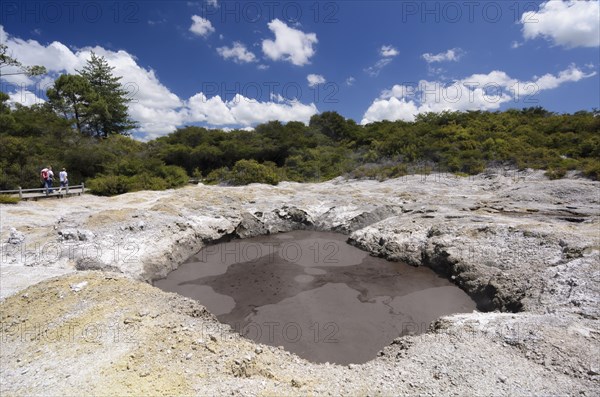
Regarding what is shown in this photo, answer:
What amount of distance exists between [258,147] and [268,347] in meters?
32.3

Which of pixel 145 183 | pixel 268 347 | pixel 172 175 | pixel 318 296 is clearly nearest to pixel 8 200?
pixel 145 183

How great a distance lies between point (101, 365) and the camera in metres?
5.59

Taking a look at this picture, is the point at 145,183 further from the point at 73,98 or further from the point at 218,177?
the point at 73,98

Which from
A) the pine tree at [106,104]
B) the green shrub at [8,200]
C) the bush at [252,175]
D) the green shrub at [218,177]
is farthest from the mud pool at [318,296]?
the pine tree at [106,104]

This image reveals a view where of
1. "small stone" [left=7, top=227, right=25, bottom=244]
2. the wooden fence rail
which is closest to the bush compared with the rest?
the wooden fence rail

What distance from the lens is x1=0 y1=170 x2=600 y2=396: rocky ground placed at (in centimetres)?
534

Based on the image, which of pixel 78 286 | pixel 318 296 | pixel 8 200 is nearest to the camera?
pixel 78 286

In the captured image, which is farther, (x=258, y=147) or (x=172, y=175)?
(x=258, y=147)

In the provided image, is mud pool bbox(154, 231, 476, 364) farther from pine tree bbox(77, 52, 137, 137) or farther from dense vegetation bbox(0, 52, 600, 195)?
pine tree bbox(77, 52, 137, 137)

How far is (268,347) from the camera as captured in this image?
6965mm

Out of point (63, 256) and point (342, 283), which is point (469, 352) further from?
point (63, 256)

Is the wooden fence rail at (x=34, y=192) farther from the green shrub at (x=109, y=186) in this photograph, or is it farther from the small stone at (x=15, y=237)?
the small stone at (x=15, y=237)

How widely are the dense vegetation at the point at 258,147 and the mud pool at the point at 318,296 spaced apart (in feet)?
44.6

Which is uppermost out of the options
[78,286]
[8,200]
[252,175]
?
[252,175]
